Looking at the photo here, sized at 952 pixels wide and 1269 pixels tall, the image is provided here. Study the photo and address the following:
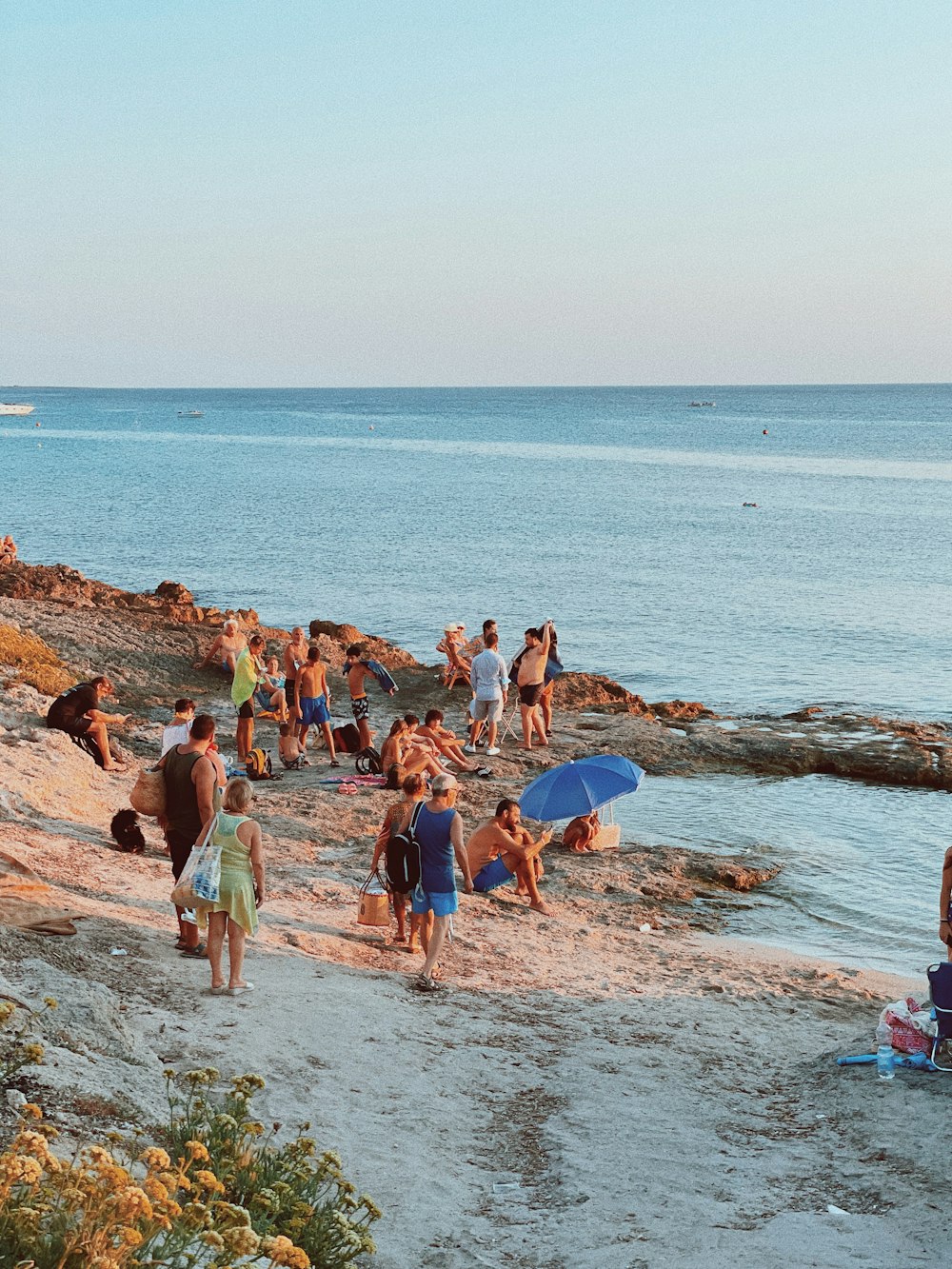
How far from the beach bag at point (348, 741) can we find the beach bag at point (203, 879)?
7.92 meters

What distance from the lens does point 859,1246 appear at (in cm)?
591

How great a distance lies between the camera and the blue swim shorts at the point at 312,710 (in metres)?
15.3

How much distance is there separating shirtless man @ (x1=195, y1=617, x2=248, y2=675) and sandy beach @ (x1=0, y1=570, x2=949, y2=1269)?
555 cm

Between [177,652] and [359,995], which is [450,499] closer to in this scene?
[177,652]

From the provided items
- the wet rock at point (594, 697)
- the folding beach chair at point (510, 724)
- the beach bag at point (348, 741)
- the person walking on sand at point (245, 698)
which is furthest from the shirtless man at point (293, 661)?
the wet rock at point (594, 697)

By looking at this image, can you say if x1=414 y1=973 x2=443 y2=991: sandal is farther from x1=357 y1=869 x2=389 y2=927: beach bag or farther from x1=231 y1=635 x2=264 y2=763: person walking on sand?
x1=231 y1=635 x2=264 y2=763: person walking on sand

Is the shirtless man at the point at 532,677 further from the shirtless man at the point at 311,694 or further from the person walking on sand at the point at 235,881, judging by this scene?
the person walking on sand at the point at 235,881

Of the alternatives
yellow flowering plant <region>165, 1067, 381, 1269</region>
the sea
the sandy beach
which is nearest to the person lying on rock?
the sandy beach

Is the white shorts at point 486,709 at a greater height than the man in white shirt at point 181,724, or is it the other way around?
the man in white shirt at point 181,724

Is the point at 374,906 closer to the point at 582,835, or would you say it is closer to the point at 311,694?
the point at 582,835

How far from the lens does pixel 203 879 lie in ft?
26.2

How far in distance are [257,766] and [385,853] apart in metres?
5.20

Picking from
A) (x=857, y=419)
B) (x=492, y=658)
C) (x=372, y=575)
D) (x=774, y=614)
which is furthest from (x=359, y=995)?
(x=857, y=419)

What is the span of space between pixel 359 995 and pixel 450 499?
2278 inches
